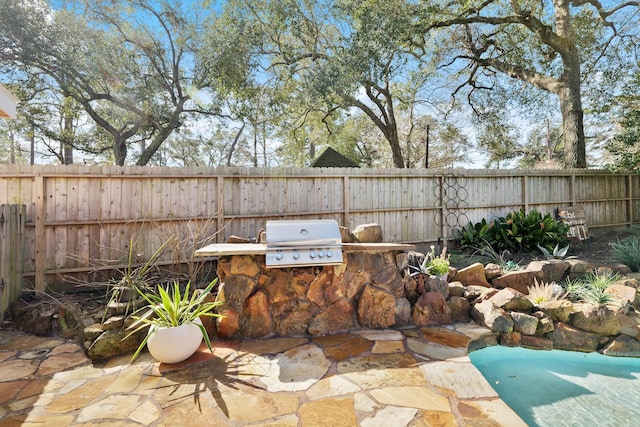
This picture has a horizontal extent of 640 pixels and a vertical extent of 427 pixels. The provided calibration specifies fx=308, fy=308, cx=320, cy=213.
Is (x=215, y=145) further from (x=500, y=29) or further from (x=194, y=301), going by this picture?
(x=194, y=301)

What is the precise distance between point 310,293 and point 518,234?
14.8 feet

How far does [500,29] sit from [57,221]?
1056 centimetres

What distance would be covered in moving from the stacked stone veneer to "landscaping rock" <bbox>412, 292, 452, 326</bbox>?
0.31 ft

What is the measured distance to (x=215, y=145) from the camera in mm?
15977

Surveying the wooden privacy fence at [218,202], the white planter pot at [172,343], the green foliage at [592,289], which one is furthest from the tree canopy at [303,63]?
the white planter pot at [172,343]

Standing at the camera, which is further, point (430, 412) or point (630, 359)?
point (630, 359)

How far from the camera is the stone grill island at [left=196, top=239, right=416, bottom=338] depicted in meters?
2.96

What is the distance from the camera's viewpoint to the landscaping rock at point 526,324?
3012mm

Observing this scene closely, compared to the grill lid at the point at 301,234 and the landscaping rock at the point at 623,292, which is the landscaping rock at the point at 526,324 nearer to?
the landscaping rock at the point at 623,292

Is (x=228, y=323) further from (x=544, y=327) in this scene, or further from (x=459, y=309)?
(x=544, y=327)

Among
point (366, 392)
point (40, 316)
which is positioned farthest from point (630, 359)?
point (40, 316)

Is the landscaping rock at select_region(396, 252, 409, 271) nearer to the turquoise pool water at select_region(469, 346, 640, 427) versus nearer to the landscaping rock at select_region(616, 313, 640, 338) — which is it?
the turquoise pool water at select_region(469, 346, 640, 427)

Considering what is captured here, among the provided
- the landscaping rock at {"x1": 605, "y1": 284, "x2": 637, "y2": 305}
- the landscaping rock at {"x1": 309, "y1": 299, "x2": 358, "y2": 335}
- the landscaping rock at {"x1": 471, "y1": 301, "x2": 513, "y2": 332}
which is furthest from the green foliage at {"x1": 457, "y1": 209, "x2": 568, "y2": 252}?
the landscaping rock at {"x1": 309, "y1": 299, "x2": 358, "y2": 335}

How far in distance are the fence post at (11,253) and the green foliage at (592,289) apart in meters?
6.41
